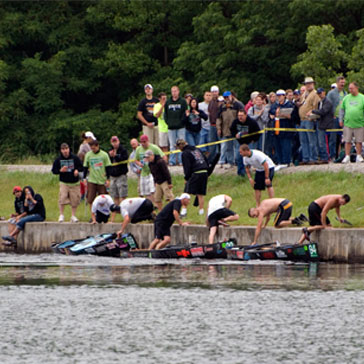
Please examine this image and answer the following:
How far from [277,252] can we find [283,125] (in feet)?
19.4

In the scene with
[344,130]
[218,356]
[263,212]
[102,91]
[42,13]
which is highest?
[42,13]

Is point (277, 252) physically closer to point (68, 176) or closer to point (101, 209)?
point (101, 209)

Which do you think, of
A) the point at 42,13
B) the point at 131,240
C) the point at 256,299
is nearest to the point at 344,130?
the point at 131,240

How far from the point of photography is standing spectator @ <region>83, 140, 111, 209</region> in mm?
28797

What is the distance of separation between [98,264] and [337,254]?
5.68 m

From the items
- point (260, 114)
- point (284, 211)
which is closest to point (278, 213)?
point (284, 211)

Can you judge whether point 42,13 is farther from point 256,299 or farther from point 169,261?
point 256,299

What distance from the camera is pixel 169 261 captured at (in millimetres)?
25328

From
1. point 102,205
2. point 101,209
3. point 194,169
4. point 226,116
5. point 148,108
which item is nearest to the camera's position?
point 194,169

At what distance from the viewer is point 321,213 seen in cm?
2344

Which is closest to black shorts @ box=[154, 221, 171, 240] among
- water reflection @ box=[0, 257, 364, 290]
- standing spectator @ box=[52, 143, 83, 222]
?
water reflection @ box=[0, 257, 364, 290]

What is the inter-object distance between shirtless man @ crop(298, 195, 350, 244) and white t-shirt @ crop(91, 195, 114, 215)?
5885 millimetres

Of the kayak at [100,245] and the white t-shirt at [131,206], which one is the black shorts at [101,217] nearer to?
the kayak at [100,245]

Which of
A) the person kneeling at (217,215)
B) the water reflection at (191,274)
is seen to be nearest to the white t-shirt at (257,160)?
the person kneeling at (217,215)
